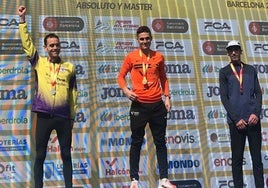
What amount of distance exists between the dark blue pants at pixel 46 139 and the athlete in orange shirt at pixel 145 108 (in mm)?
512

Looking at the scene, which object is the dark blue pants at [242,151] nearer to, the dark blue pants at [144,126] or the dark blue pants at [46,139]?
the dark blue pants at [144,126]

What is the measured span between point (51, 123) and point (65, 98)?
0.76ft

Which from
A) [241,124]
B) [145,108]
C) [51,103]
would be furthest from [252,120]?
[51,103]

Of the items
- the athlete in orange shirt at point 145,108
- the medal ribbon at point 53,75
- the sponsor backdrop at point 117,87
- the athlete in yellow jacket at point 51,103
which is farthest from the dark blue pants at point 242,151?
the medal ribbon at point 53,75

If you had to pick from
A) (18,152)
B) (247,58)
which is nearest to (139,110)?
(18,152)

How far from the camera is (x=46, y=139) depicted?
113 inches

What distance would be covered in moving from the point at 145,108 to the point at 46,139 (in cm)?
82

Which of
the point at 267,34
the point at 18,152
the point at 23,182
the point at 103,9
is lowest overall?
the point at 23,182

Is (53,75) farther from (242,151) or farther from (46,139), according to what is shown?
(242,151)

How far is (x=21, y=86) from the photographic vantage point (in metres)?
3.96

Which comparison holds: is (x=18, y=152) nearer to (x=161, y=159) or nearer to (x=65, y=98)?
(x=65, y=98)

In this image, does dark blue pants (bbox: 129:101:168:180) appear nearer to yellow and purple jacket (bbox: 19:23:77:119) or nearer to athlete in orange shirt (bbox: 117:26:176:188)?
athlete in orange shirt (bbox: 117:26:176:188)

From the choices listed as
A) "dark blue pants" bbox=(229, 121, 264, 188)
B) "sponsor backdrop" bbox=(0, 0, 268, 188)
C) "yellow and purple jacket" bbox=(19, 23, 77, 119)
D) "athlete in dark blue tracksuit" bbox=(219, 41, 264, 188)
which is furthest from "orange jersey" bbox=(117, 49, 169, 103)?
"sponsor backdrop" bbox=(0, 0, 268, 188)

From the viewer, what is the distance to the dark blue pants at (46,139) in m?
2.84
